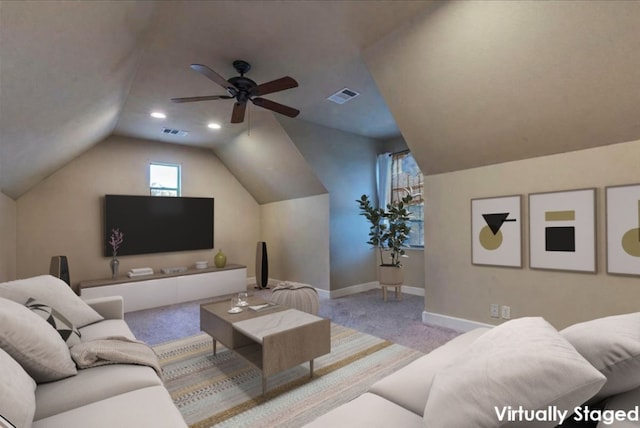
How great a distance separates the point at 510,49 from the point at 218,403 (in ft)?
10.6

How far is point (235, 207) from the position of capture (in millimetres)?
6160

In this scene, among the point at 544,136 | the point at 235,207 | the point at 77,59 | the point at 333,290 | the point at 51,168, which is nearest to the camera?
the point at 77,59

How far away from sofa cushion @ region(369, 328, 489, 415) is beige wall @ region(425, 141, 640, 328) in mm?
1818

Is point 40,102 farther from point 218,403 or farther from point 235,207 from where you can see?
point 235,207

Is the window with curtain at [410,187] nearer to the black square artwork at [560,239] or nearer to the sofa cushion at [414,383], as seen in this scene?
the black square artwork at [560,239]

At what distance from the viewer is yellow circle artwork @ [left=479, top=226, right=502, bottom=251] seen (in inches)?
116

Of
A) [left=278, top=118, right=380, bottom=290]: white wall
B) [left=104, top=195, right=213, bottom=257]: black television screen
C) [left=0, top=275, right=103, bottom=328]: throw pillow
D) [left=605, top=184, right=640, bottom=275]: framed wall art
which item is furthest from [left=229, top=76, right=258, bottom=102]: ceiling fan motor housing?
[left=104, top=195, right=213, bottom=257]: black television screen

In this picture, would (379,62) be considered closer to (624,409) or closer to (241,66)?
(241,66)

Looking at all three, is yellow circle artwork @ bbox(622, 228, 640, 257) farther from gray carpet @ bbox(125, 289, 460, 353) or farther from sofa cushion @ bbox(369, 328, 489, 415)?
sofa cushion @ bbox(369, 328, 489, 415)

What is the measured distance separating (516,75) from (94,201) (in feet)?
18.8

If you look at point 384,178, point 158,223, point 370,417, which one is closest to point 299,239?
point 384,178

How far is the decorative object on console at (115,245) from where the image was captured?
4.52m

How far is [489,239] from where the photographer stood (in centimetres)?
302

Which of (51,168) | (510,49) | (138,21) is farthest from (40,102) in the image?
(510,49)
